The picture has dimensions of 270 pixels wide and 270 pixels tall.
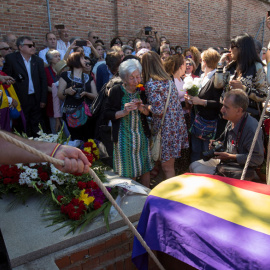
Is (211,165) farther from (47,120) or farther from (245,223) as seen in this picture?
(47,120)

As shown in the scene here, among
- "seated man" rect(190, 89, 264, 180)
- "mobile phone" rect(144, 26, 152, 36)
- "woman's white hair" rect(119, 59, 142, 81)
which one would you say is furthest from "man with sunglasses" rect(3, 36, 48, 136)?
"mobile phone" rect(144, 26, 152, 36)

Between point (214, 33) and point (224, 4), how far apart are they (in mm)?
1579

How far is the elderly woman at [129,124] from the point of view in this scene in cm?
298

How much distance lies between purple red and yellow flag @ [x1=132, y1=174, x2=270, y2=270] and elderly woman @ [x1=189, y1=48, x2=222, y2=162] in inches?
74.6

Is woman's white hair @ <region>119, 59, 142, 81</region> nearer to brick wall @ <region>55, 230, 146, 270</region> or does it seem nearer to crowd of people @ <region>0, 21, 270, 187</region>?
crowd of people @ <region>0, 21, 270, 187</region>

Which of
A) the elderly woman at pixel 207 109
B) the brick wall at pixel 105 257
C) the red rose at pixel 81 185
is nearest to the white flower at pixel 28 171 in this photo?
the red rose at pixel 81 185

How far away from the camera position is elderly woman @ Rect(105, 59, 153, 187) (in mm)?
2977

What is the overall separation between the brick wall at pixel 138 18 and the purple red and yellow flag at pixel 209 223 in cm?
682

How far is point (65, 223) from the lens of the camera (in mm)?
2238

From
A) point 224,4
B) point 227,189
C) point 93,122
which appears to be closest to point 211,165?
point 227,189

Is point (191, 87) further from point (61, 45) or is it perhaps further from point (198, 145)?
point (61, 45)

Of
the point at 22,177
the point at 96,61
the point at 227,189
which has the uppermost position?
the point at 96,61

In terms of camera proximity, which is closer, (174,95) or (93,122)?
(174,95)

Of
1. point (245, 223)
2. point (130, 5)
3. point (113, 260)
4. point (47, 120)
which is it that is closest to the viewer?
point (245, 223)
